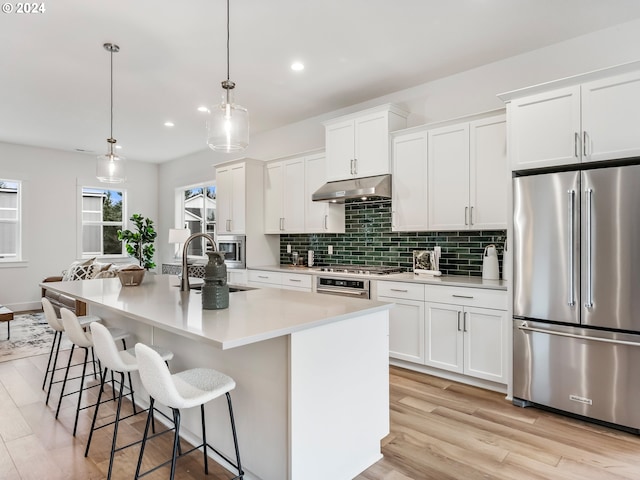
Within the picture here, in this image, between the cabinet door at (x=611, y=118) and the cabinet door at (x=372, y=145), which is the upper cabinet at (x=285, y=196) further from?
the cabinet door at (x=611, y=118)

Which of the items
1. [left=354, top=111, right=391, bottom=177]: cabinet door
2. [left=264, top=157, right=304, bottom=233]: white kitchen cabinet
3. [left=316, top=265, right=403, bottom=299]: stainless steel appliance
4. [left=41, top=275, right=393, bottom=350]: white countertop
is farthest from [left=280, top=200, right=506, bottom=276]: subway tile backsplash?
[left=41, top=275, right=393, bottom=350]: white countertop

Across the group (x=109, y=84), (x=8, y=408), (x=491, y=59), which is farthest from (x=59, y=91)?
(x=491, y=59)

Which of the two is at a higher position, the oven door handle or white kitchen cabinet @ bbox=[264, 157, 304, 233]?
white kitchen cabinet @ bbox=[264, 157, 304, 233]

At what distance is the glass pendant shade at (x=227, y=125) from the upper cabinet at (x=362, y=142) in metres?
1.80

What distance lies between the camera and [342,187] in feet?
14.0

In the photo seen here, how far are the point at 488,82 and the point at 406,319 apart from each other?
2351 millimetres

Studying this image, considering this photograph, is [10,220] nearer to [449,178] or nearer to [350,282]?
[350,282]

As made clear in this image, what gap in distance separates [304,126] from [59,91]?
2867 mm

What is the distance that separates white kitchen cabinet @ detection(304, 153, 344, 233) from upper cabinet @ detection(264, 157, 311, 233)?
0.25 ft

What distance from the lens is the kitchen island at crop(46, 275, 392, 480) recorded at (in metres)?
1.73

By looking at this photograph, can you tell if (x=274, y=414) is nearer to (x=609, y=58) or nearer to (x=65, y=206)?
(x=609, y=58)

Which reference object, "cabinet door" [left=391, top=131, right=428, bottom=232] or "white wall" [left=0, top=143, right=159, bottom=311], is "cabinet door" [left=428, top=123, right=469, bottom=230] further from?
"white wall" [left=0, top=143, right=159, bottom=311]

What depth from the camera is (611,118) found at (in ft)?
8.40

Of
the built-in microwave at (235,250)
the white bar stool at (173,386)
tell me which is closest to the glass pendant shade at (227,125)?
the white bar stool at (173,386)
